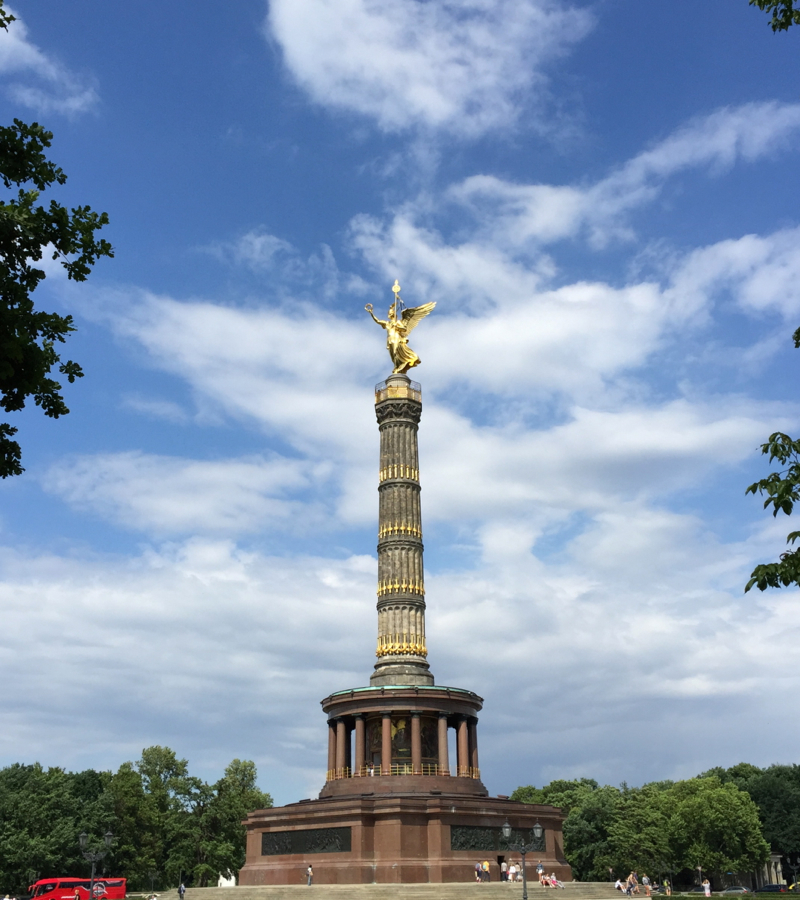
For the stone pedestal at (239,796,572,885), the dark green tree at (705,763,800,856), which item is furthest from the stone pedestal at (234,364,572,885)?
the dark green tree at (705,763,800,856)

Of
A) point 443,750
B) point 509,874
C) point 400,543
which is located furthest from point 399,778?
point 400,543

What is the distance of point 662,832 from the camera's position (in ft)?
175

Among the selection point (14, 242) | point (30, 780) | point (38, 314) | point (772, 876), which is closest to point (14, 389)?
point (38, 314)

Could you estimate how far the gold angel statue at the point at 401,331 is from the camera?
1818 inches

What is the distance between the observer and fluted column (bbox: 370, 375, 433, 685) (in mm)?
40406

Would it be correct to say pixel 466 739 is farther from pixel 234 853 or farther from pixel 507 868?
pixel 234 853

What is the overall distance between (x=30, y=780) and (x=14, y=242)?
43469 millimetres

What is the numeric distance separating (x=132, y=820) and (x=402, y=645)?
23.5 m

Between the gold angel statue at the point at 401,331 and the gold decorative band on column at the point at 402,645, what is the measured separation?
13.3m

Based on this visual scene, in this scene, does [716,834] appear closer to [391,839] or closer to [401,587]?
[401,587]

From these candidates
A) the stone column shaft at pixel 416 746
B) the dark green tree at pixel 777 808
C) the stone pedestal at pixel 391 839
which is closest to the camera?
the stone pedestal at pixel 391 839

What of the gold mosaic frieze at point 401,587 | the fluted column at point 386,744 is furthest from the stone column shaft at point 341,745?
the gold mosaic frieze at point 401,587

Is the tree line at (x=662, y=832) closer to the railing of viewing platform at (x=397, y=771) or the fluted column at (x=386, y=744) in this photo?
the railing of viewing platform at (x=397, y=771)

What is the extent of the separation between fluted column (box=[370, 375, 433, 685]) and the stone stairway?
10272 millimetres
